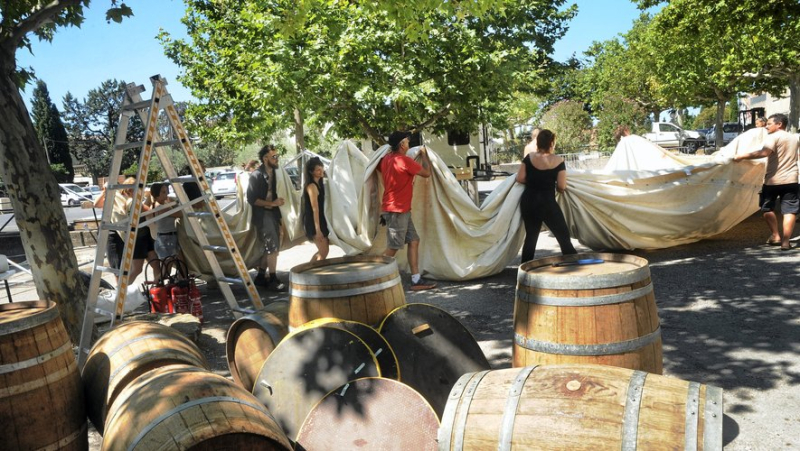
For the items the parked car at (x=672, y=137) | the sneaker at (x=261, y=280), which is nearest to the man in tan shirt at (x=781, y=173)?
the sneaker at (x=261, y=280)

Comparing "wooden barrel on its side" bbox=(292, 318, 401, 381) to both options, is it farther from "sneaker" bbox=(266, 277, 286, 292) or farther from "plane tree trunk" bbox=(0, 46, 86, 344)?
"sneaker" bbox=(266, 277, 286, 292)

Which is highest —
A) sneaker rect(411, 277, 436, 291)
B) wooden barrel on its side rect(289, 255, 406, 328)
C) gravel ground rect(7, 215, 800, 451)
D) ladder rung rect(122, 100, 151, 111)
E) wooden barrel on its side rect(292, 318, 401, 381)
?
ladder rung rect(122, 100, 151, 111)

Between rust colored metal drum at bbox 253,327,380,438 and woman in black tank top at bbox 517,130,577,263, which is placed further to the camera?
woman in black tank top at bbox 517,130,577,263

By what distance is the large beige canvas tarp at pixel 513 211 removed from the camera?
310 inches

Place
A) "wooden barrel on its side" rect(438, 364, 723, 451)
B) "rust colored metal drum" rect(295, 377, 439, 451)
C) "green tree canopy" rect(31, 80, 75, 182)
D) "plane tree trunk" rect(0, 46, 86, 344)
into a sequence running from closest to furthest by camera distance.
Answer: "wooden barrel on its side" rect(438, 364, 723, 451) < "rust colored metal drum" rect(295, 377, 439, 451) < "plane tree trunk" rect(0, 46, 86, 344) < "green tree canopy" rect(31, 80, 75, 182)

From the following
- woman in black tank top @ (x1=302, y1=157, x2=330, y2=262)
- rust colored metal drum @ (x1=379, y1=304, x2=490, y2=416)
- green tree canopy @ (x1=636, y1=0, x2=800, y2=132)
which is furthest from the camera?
green tree canopy @ (x1=636, y1=0, x2=800, y2=132)

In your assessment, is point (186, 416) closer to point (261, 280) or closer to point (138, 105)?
point (138, 105)

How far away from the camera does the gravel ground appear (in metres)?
3.93

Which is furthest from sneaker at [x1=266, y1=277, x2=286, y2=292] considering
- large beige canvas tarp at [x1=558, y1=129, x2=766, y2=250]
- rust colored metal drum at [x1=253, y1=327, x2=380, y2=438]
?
rust colored metal drum at [x1=253, y1=327, x2=380, y2=438]

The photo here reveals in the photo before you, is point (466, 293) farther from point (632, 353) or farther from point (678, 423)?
point (678, 423)

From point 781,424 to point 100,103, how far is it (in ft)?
272

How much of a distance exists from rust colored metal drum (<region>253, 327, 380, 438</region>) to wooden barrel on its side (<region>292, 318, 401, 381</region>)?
0.26 ft

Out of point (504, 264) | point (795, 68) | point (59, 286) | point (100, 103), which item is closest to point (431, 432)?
point (59, 286)

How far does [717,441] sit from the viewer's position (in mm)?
2107
